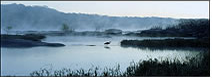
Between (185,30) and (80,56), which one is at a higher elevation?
(185,30)

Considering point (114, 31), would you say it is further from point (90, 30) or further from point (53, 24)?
point (53, 24)

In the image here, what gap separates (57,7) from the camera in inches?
243

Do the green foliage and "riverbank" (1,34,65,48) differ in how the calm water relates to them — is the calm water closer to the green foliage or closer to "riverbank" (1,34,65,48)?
"riverbank" (1,34,65,48)

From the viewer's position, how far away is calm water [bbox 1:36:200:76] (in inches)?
241

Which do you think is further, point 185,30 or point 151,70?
point 185,30

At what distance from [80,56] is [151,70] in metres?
1.92

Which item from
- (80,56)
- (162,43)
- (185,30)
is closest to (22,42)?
(80,56)

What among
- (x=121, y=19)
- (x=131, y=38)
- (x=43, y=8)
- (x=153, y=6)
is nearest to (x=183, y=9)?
(x=153, y=6)

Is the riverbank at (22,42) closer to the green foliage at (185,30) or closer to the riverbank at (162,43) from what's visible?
the riverbank at (162,43)

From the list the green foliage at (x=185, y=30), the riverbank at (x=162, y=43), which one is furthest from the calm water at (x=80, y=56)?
the green foliage at (x=185, y=30)

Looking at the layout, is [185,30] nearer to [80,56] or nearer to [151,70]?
[151,70]

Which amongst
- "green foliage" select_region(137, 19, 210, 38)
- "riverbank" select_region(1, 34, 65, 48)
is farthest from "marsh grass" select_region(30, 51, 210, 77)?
"riverbank" select_region(1, 34, 65, 48)

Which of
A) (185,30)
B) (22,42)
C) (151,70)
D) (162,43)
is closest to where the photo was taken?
(151,70)

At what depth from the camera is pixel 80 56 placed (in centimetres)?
692
